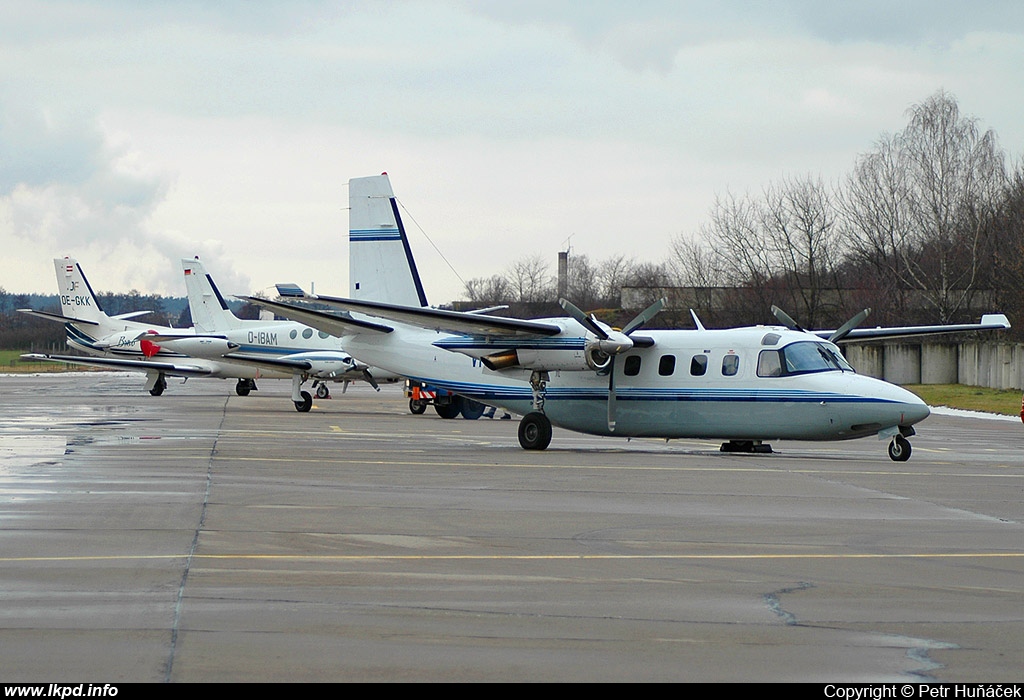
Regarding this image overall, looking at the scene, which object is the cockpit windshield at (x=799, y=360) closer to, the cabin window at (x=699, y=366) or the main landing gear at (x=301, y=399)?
the cabin window at (x=699, y=366)

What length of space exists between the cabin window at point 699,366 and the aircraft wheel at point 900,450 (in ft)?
11.5

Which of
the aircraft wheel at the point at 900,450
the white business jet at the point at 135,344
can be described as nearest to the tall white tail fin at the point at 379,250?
the aircraft wheel at the point at 900,450

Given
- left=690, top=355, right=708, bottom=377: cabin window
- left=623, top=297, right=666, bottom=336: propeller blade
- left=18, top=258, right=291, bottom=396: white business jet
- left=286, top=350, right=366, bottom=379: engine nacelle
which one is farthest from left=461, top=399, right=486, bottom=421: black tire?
left=690, top=355, right=708, bottom=377: cabin window

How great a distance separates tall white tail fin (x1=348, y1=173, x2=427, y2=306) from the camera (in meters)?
24.9

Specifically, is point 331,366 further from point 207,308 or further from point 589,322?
point 589,322

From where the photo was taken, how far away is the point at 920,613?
706 centimetres

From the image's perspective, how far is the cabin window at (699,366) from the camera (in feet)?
68.0

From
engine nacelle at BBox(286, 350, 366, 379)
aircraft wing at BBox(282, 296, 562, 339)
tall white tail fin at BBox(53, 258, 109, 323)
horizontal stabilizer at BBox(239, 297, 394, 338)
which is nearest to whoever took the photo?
aircraft wing at BBox(282, 296, 562, 339)

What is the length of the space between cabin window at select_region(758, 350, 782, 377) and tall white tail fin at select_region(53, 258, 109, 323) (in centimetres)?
4384

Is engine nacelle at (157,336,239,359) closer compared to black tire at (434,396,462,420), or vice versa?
black tire at (434,396,462,420)

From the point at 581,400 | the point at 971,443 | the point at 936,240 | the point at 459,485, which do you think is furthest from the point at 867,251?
the point at 459,485

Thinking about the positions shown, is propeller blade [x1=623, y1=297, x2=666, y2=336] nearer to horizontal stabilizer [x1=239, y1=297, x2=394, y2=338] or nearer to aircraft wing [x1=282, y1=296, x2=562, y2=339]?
aircraft wing [x1=282, y1=296, x2=562, y2=339]

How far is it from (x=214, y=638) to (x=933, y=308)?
62.3m

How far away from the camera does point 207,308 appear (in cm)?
4578
